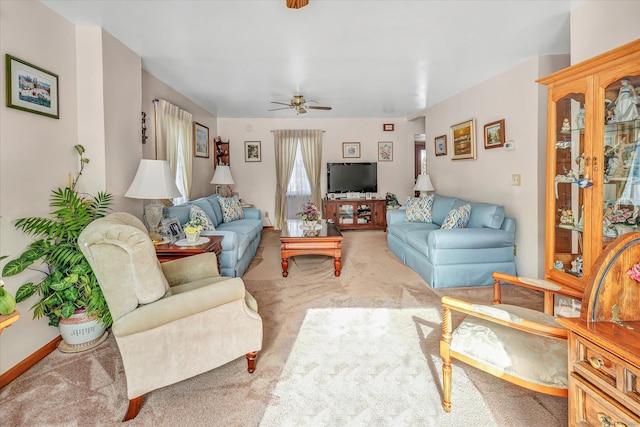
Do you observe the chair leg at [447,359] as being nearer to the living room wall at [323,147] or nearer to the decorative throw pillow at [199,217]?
the decorative throw pillow at [199,217]

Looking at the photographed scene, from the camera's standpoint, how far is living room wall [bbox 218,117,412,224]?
727 cm

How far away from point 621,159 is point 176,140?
4604 mm

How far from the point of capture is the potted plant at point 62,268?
7.27 feet

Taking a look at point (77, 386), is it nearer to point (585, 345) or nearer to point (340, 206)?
point (585, 345)

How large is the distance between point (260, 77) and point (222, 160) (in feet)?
10.1

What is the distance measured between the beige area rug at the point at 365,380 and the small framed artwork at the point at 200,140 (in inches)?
158

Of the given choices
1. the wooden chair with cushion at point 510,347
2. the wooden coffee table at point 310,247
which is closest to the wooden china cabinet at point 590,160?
the wooden chair with cushion at point 510,347

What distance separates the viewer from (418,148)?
873 cm

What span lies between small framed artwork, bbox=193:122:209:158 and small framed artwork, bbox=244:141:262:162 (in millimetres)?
1106

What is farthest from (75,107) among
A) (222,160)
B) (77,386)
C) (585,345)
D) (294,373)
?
(222,160)

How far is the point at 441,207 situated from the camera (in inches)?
195

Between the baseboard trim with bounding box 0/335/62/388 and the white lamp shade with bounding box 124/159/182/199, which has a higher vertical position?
the white lamp shade with bounding box 124/159/182/199

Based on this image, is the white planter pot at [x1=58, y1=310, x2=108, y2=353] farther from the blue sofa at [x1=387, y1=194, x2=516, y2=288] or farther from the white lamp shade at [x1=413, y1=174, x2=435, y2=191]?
the white lamp shade at [x1=413, y1=174, x2=435, y2=191]

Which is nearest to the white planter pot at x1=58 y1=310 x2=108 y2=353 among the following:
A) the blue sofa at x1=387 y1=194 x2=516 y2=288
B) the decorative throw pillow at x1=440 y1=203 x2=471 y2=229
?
the blue sofa at x1=387 y1=194 x2=516 y2=288
